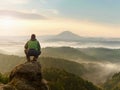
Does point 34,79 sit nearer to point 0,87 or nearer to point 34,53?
point 34,53

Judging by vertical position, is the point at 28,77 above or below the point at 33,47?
below

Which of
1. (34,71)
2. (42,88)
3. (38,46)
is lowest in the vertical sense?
(42,88)

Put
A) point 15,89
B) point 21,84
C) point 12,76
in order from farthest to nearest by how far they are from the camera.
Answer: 1. point 12,76
2. point 21,84
3. point 15,89

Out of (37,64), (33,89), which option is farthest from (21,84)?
(37,64)

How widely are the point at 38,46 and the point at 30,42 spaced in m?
1.28

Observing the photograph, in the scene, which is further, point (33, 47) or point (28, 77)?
point (33, 47)

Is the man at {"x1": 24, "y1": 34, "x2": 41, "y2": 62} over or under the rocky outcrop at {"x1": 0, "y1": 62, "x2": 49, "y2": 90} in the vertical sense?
over

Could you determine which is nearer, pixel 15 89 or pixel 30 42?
pixel 15 89

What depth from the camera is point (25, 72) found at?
123 feet

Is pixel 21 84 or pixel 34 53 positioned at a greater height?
pixel 34 53

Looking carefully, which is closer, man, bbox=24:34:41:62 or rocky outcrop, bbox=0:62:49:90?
rocky outcrop, bbox=0:62:49:90

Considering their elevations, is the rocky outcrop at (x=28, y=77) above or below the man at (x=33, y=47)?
below

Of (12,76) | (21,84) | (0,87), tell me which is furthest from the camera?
(12,76)

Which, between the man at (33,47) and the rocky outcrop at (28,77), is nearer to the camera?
the rocky outcrop at (28,77)
